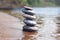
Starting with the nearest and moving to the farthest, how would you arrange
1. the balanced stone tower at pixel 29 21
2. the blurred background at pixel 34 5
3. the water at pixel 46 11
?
the balanced stone tower at pixel 29 21, the water at pixel 46 11, the blurred background at pixel 34 5

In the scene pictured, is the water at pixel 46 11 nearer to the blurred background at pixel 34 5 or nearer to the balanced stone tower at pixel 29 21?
the blurred background at pixel 34 5

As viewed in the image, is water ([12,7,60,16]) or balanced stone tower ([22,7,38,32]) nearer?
balanced stone tower ([22,7,38,32])

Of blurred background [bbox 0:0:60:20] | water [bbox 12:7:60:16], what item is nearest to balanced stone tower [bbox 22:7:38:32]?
water [bbox 12:7:60:16]

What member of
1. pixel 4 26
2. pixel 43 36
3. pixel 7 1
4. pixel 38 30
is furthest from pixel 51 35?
pixel 7 1

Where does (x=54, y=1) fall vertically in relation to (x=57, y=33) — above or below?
above

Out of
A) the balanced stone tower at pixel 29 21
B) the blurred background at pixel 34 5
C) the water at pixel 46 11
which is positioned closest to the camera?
the balanced stone tower at pixel 29 21

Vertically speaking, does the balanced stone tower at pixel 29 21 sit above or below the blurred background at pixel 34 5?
below

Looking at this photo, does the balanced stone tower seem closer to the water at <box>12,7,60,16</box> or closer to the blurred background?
the water at <box>12,7,60,16</box>

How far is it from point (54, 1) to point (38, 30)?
1037 centimetres

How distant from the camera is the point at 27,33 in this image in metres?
8.77

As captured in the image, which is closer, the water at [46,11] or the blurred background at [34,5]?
the water at [46,11]


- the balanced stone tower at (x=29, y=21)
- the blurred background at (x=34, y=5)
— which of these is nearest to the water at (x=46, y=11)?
the blurred background at (x=34, y=5)

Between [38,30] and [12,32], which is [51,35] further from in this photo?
[12,32]

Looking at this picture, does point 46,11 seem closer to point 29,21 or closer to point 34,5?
point 34,5
